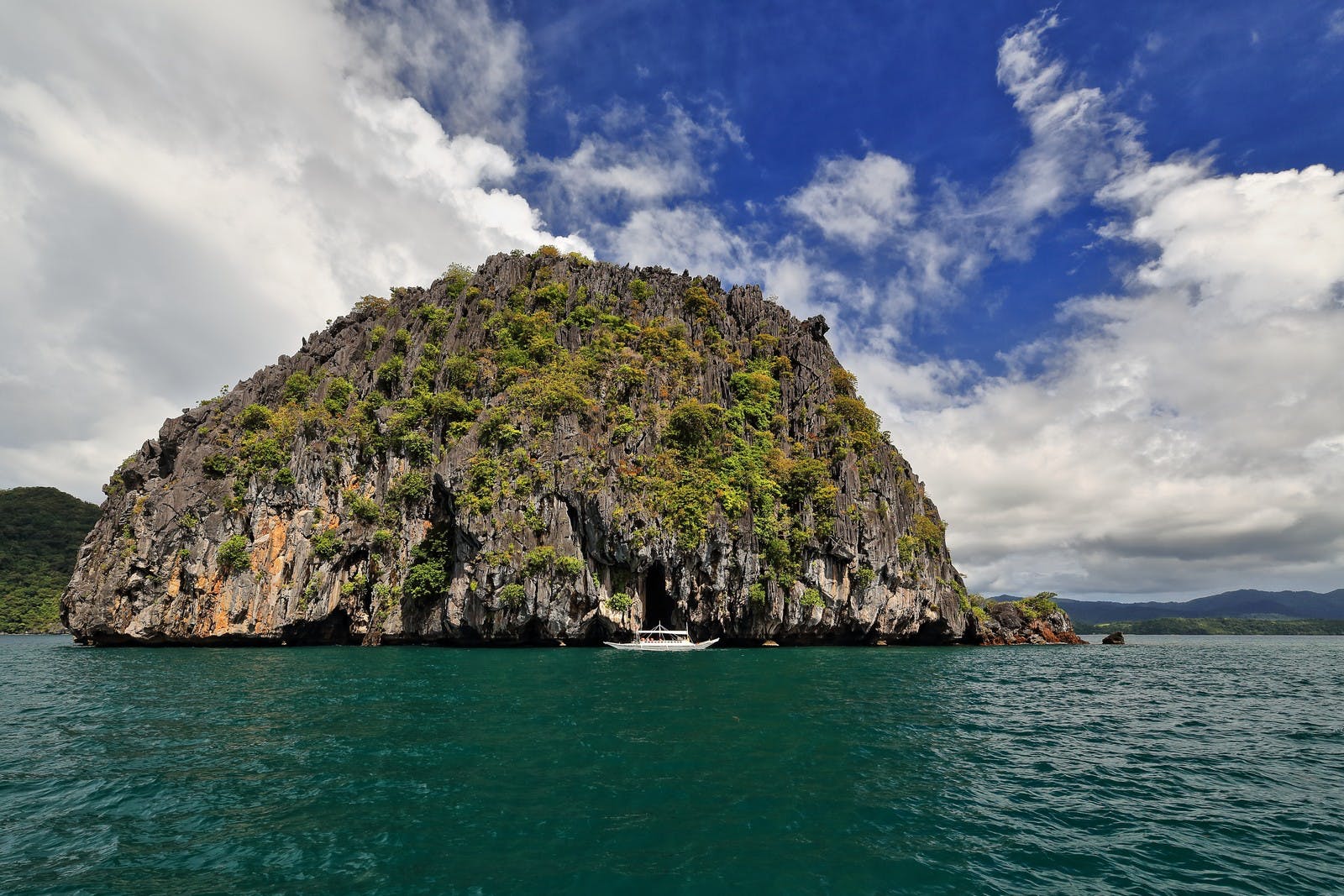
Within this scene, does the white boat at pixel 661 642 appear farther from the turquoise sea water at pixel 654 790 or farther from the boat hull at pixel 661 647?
the turquoise sea water at pixel 654 790

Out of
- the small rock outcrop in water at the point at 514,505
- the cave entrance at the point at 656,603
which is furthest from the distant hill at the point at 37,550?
the cave entrance at the point at 656,603

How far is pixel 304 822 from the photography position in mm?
11664

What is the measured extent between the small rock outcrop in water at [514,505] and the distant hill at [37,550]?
61946 mm

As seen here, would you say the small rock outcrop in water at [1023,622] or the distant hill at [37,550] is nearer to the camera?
the small rock outcrop in water at [1023,622]

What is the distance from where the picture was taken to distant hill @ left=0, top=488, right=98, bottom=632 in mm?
95125

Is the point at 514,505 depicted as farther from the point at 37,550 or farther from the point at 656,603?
the point at 37,550

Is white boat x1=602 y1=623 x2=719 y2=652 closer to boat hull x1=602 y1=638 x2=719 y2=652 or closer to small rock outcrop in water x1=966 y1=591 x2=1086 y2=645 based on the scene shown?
boat hull x1=602 y1=638 x2=719 y2=652

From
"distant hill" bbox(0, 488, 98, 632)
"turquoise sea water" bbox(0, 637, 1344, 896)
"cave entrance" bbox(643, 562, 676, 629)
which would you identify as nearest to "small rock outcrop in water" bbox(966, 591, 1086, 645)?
"cave entrance" bbox(643, 562, 676, 629)

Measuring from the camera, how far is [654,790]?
13.6 meters

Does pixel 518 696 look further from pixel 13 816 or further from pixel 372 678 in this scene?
pixel 13 816

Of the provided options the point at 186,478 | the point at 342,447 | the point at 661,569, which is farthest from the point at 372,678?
the point at 186,478

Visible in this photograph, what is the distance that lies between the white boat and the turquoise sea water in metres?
21.2

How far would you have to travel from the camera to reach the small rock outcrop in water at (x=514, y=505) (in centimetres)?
5169

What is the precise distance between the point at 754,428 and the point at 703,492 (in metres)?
15.3
